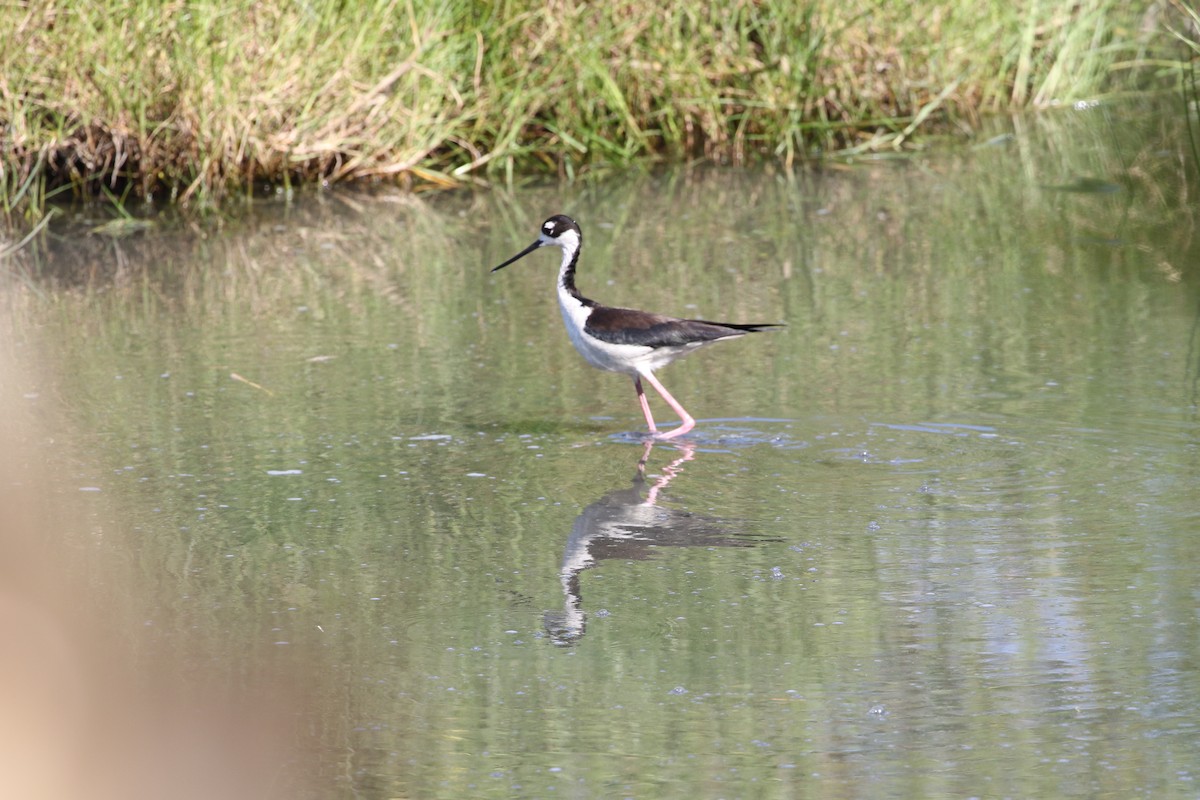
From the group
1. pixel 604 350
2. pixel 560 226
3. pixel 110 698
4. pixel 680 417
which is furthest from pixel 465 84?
pixel 110 698

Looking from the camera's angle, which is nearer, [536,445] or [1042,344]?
[536,445]

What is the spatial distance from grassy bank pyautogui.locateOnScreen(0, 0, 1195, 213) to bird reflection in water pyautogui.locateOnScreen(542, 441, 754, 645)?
5.44 metres

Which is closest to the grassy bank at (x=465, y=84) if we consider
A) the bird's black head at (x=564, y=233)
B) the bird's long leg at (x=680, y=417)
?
the bird's black head at (x=564, y=233)

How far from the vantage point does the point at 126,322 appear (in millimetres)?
8469

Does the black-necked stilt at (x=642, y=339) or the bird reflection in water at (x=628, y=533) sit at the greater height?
the black-necked stilt at (x=642, y=339)

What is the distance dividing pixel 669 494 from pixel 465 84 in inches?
250

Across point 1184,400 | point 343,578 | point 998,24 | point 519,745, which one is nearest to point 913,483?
point 1184,400

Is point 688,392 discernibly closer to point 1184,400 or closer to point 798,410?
point 798,410

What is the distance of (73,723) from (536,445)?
2486 mm

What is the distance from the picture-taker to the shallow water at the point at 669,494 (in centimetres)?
407

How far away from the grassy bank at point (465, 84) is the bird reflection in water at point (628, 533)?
544 centimetres

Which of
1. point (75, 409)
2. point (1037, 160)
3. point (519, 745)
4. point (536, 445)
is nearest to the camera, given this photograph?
point (519, 745)

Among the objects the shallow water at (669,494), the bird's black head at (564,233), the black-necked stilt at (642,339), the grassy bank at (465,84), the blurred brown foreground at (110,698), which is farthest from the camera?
the grassy bank at (465,84)

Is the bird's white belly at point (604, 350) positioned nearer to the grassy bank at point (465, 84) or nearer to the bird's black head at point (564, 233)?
the bird's black head at point (564, 233)
